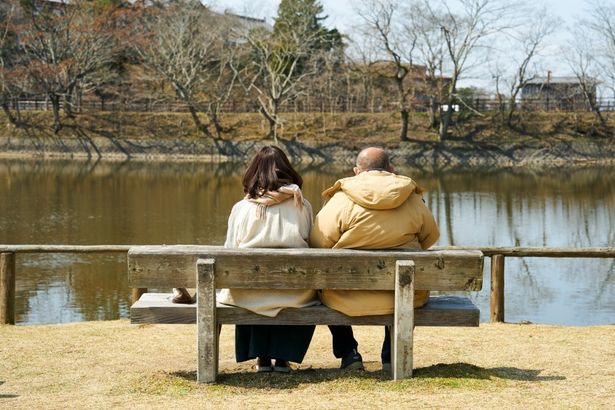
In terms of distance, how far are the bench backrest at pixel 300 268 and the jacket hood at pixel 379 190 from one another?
0.28 metres

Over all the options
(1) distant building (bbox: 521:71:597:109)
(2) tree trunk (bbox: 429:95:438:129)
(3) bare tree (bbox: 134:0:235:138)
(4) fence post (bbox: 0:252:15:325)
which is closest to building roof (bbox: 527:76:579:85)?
(1) distant building (bbox: 521:71:597:109)

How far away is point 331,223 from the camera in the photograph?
517cm

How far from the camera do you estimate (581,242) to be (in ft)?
60.5

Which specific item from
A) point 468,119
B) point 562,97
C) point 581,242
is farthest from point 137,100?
point 581,242

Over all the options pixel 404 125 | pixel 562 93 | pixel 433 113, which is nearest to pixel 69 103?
pixel 404 125

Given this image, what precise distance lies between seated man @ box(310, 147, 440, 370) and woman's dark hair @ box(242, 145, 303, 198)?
0.93 ft

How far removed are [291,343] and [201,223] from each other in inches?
616

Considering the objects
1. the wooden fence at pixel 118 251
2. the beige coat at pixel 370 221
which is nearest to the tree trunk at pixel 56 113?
the wooden fence at pixel 118 251

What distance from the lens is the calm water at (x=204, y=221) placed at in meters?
12.1

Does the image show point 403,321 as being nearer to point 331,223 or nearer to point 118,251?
point 331,223

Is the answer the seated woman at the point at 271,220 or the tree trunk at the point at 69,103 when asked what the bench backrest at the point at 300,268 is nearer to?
the seated woman at the point at 271,220

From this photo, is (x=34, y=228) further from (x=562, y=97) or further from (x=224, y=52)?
(x=562, y=97)

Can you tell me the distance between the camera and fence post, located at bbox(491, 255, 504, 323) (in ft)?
28.4

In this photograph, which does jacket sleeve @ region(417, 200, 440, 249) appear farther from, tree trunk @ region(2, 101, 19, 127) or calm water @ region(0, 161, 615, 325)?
tree trunk @ region(2, 101, 19, 127)
